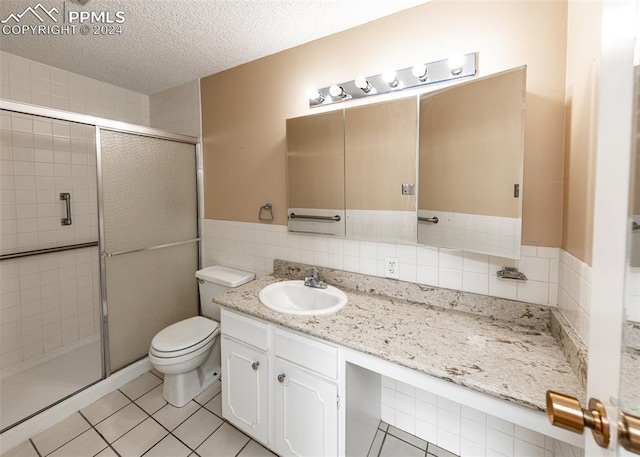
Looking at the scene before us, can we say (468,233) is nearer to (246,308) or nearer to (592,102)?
(592,102)

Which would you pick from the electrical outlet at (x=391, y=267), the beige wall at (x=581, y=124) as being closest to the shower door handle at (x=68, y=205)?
the electrical outlet at (x=391, y=267)

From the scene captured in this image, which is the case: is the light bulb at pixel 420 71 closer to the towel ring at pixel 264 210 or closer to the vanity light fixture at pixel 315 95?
the vanity light fixture at pixel 315 95

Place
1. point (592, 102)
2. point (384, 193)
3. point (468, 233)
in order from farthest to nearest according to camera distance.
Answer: point (384, 193) < point (468, 233) < point (592, 102)

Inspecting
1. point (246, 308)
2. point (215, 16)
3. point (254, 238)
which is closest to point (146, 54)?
point (215, 16)

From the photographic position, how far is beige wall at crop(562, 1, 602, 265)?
842 millimetres

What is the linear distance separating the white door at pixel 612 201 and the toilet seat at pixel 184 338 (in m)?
1.84

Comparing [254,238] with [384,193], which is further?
[254,238]

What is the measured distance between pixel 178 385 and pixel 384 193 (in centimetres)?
179

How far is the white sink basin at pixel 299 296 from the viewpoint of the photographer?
1.56m

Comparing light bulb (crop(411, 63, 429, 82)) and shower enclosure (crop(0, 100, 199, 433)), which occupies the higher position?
light bulb (crop(411, 63, 429, 82))

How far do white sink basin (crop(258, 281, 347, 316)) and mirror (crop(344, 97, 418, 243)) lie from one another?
15.0 inches

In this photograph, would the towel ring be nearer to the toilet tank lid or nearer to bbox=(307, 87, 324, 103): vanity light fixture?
the toilet tank lid

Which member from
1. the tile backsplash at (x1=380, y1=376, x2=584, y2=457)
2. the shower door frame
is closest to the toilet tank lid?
the shower door frame

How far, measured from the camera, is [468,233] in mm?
1220
